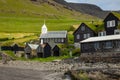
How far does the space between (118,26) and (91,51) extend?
14884mm

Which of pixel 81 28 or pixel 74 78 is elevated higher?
pixel 81 28

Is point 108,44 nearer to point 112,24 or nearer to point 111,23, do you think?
point 112,24

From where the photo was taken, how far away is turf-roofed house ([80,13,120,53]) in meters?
90.2

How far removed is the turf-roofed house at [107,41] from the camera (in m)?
90.2

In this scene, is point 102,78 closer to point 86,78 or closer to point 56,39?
point 86,78

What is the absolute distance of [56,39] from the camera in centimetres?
13312

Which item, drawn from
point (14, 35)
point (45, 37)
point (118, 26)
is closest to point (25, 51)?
point (45, 37)

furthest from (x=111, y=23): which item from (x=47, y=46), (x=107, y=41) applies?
(x=47, y=46)

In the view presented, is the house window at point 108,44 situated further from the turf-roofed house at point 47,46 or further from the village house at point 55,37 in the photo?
the village house at point 55,37

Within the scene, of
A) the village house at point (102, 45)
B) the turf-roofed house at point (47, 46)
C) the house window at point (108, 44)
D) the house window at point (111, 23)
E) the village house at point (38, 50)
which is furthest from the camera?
the village house at point (38, 50)

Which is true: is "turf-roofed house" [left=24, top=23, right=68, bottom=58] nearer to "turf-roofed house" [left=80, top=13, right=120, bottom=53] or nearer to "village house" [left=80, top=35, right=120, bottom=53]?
"turf-roofed house" [left=80, top=13, right=120, bottom=53]

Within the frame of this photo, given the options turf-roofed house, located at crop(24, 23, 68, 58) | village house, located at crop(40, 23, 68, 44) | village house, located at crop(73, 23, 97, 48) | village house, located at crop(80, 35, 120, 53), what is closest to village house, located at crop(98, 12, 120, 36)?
village house, located at crop(73, 23, 97, 48)

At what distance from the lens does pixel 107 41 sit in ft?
302

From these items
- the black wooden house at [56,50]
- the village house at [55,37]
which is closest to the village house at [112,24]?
the black wooden house at [56,50]
